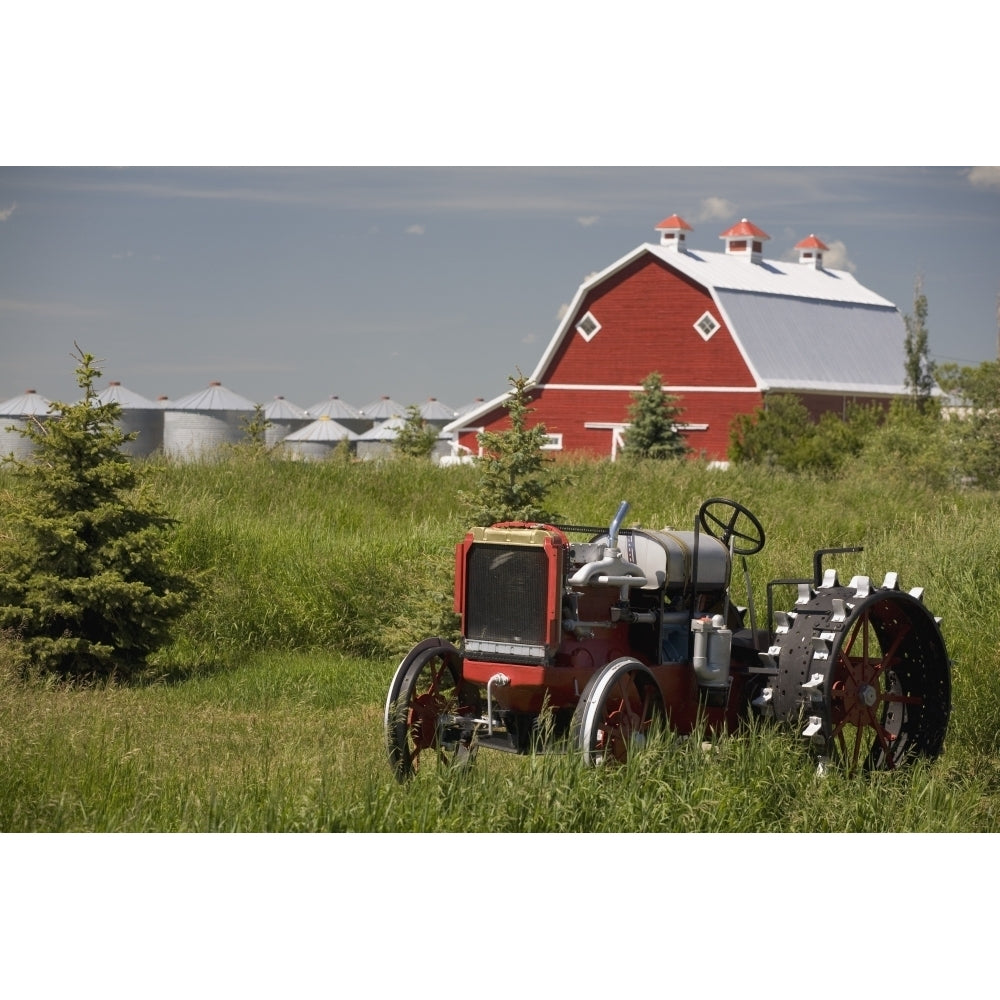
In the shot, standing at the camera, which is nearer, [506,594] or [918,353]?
[506,594]

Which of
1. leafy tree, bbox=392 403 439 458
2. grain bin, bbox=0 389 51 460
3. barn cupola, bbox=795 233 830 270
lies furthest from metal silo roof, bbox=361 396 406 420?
grain bin, bbox=0 389 51 460

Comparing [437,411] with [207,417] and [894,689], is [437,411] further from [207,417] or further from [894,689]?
[894,689]

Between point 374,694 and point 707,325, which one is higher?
point 707,325

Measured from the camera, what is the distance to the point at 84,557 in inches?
368

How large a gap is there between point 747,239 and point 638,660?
22.6 meters

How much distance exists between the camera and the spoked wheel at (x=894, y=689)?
6008 millimetres

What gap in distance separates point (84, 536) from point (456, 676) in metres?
4.31

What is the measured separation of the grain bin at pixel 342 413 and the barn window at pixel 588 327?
18.9 m

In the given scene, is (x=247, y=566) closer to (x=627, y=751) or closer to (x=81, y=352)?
(x=81, y=352)

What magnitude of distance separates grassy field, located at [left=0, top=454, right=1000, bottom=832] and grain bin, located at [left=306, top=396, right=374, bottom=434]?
3009 cm

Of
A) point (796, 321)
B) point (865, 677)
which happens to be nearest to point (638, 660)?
point (865, 677)

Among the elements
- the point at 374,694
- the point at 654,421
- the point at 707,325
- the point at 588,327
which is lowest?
the point at 374,694

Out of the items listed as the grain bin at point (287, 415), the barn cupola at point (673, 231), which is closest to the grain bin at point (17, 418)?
the barn cupola at point (673, 231)

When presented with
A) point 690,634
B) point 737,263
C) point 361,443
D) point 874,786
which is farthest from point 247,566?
point 361,443
